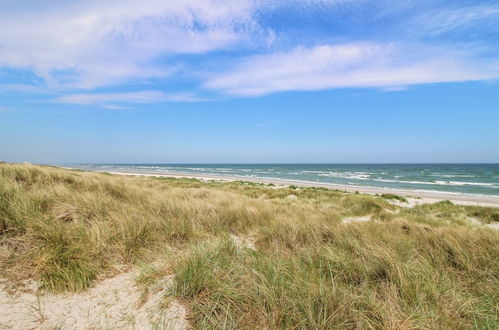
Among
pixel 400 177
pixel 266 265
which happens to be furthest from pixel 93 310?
pixel 400 177

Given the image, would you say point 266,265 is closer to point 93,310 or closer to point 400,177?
point 93,310

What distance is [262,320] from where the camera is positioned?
2.68 m

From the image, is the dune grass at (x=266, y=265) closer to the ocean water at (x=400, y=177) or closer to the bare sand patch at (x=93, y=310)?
the bare sand patch at (x=93, y=310)

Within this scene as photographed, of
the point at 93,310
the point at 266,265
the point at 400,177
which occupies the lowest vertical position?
the point at 400,177

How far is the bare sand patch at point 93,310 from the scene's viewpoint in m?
2.66

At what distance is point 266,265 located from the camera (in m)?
3.64

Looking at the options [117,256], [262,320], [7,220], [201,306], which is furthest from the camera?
[7,220]

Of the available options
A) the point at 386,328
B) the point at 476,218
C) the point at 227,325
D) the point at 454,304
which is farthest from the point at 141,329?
the point at 476,218

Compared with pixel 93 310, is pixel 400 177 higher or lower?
lower

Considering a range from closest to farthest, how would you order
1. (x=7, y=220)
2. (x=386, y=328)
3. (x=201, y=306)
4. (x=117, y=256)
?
(x=386, y=328)
(x=201, y=306)
(x=117, y=256)
(x=7, y=220)

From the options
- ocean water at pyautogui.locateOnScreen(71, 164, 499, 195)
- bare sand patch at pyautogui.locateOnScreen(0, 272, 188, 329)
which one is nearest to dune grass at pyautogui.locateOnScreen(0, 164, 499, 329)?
bare sand patch at pyautogui.locateOnScreen(0, 272, 188, 329)

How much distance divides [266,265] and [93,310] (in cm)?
213

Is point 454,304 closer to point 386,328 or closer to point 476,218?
point 386,328

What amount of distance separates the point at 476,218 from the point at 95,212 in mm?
15852
